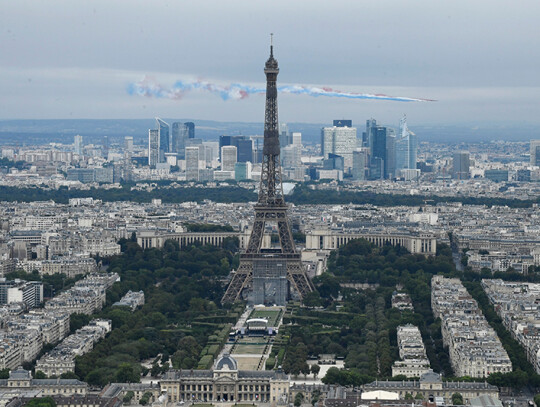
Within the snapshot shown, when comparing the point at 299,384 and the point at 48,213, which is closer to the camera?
the point at 299,384

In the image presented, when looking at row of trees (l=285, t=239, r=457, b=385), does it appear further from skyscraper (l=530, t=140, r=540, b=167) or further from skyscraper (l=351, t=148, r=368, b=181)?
skyscraper (l=530, t=140, r=540, b=167)

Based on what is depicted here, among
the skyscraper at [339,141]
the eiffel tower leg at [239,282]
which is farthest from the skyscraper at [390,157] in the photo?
the eiffel tower leg at [239,282]

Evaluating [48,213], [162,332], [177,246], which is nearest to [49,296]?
[162,332]

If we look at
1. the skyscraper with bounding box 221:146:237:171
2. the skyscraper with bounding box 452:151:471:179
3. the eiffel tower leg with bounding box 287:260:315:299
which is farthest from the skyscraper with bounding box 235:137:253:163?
the eiffel tower leg with bounding box 287:260:315:299

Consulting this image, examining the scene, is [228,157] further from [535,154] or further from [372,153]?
[535,154]

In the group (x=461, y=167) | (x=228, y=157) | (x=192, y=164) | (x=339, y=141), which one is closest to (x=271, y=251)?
(x=192, y=164)

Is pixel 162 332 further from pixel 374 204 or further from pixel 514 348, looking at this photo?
pixel 374 204
